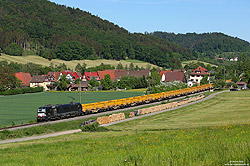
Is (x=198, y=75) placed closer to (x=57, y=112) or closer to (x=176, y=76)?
(x=176, y=76)

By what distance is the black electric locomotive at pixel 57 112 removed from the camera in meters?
49.4

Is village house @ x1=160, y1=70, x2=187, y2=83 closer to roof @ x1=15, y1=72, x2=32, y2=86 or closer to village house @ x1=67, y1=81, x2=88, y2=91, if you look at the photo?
village house @ x1=67, y1=81, x2=88, y2=91

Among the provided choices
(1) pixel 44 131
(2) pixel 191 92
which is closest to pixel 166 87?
(2) pixel 191 92

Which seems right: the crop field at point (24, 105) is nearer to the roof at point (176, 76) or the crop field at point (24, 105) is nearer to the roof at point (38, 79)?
the roof at point (38, 79)

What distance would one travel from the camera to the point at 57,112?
51.3 metres

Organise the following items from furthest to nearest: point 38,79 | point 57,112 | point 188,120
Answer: point 38,79, point 57,112, point 188,120

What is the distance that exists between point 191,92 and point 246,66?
10089cm

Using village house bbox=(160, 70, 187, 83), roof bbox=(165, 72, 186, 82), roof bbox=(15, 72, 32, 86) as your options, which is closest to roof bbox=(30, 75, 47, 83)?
roof bbox=(15, 72, 32, 86)

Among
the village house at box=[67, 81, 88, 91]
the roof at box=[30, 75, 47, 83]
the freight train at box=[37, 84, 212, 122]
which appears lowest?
the freight train at box=[37, 84, 212, 122]

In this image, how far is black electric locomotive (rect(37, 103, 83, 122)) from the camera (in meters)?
49.4

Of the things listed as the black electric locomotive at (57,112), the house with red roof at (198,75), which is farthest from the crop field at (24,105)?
the house with red roof at (198,75)

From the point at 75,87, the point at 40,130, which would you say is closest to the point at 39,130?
the point at 40,130

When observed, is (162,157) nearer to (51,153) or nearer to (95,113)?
(51,153)

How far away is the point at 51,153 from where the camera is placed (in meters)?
19.5
